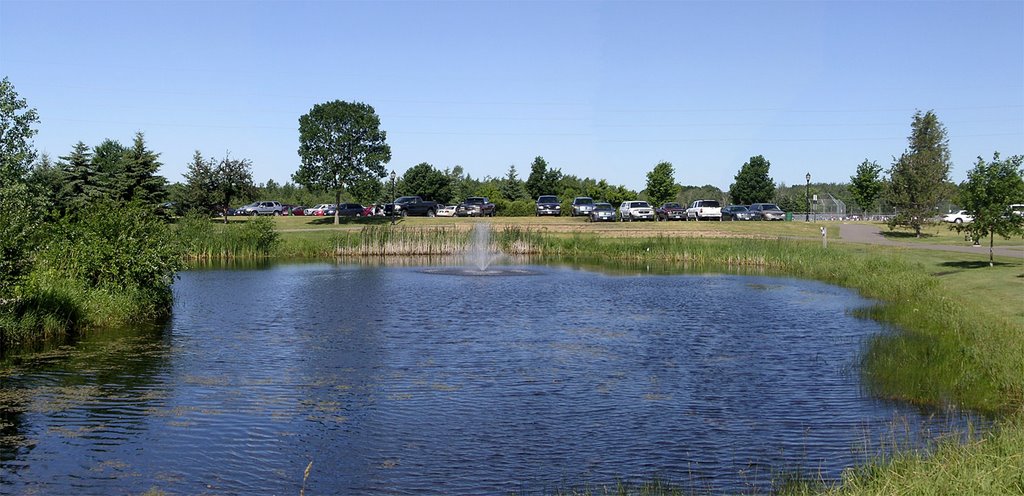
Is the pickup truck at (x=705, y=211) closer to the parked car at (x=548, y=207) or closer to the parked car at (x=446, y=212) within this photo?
the parked car at (x=548, y=207)

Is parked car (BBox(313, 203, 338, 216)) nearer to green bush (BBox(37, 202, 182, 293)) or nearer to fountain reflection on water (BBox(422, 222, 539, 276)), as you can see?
fountain reflection on water (BBox(422, 222, 539, 276))

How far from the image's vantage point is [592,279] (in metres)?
42.8

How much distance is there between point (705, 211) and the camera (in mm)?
A: 83312

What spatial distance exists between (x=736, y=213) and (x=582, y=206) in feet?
47.4

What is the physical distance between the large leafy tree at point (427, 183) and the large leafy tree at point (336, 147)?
107 ft

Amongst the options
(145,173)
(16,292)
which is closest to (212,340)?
(16,292)

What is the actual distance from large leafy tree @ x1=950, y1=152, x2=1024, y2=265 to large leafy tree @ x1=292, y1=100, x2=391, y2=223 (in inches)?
2297

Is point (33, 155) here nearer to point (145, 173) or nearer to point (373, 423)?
point (145, 173)

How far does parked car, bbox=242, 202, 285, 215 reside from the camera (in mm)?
104644

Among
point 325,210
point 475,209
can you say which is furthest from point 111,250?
point 325,210

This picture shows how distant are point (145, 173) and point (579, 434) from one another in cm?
6011

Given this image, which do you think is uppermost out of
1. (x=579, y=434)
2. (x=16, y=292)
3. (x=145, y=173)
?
(x=145, y=173)

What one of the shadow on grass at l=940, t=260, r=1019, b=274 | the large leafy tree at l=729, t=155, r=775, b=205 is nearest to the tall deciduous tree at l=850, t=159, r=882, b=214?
the large leafy tree at l=729, t=155, r=775, b=205

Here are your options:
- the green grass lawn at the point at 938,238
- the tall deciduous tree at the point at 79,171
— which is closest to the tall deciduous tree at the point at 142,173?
the tall deciduous tree at the point at 79,171
